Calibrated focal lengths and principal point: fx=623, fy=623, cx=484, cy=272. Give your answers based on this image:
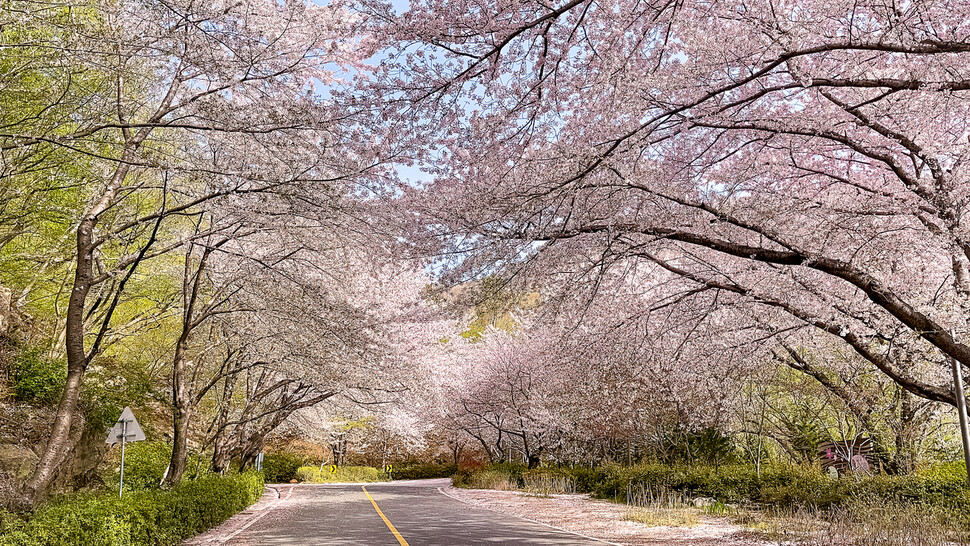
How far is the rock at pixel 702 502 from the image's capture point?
674 inches

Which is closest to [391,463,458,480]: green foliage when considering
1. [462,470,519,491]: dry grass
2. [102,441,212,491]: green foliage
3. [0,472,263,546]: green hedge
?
[462,470,519,491]: dry grass

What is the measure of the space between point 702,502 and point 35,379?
18.1 meters

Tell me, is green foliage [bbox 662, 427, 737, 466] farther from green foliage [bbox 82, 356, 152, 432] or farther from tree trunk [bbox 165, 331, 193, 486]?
green foliage [bbox 82, 356, 152, 432]

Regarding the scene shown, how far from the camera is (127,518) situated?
831 cm

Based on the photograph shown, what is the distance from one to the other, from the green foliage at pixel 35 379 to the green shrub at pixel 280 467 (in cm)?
2818

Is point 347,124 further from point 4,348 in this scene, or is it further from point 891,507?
point 4,348

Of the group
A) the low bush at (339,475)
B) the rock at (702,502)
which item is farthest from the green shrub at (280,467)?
the rock at (702,502)

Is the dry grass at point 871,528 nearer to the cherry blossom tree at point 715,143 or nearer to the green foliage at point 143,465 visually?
the cherry blossom tree at point 715,143

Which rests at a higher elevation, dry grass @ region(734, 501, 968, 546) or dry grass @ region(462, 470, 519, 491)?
dry grass @ region(734, 501, 968, 546)

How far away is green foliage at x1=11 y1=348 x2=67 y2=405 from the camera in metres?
15.7

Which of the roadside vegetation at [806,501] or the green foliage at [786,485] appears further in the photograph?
the green foliage at [786,485]

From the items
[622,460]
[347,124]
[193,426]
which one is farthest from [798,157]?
[193,426]

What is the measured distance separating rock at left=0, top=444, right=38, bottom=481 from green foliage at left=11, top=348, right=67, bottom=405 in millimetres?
1791

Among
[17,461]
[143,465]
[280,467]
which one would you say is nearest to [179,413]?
[17,461]
